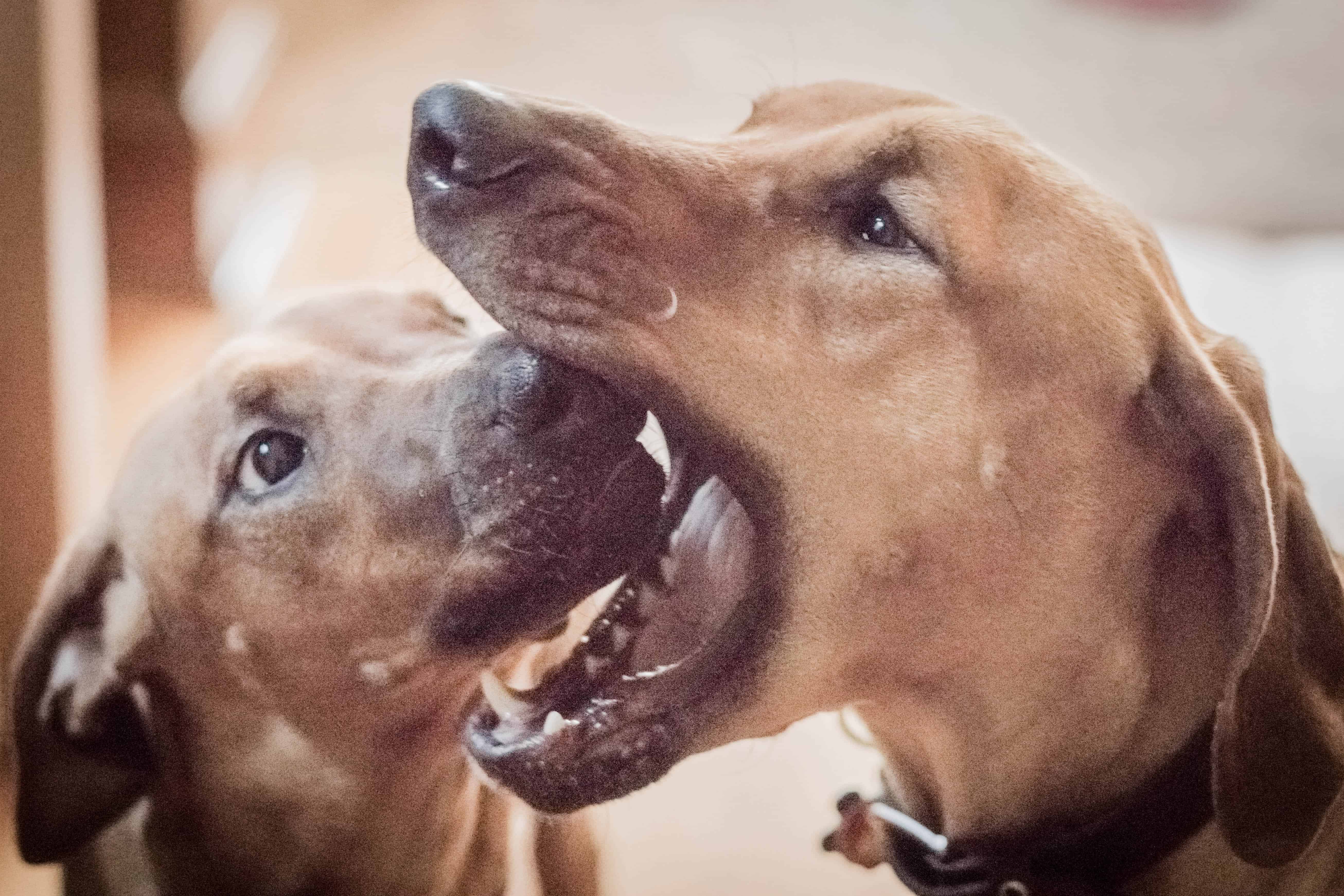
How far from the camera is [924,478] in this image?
3.75 ft

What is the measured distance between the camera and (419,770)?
54.7 inches

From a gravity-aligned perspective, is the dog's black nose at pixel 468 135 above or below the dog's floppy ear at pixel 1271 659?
above

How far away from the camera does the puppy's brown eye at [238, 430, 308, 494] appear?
131 centimetres

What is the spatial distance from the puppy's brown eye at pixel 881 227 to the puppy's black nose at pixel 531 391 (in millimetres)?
343

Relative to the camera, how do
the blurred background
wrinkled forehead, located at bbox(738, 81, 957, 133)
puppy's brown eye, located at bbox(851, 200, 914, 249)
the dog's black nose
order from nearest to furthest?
the dog's black nose → puppy's brown eye, located at bbox(851, 200, 914, 249) → wrinkled forehead, located at bbox(738, 81, 957, 133) → the blurred background

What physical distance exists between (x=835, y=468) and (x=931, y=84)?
620 mm

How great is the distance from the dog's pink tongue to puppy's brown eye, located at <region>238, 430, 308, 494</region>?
18.1 inches

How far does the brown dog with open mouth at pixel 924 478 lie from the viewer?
1088mm

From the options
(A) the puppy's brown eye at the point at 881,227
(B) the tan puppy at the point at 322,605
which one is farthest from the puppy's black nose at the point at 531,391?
(A) the puppy's brown eye at the point at 881,227

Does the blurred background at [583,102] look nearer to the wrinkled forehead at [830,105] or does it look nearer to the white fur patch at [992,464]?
the wrinkled forehead at [830,105]

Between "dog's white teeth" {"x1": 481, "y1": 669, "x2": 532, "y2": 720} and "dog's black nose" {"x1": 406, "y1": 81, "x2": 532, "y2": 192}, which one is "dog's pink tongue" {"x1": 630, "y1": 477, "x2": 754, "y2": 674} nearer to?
"dog's white teeth" {"x1": 481, "y1": 669, "x2": 532, "y2": 720}

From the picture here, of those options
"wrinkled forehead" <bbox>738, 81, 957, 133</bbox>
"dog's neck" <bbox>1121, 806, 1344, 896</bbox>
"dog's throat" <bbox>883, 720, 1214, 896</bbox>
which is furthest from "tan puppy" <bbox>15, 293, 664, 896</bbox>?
"dog's neck" <bbox>1121, 806, 1344, 896</bbox>

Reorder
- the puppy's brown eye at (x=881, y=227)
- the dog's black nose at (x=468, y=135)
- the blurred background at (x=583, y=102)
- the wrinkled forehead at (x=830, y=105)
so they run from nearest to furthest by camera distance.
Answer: the dog's black nose at (x=468, y=135)
the puppy's brown eye at (x=881, y=227)
the wrinkled forehead at (x=830, y=105)
the blurred background at (x=583, y=102)

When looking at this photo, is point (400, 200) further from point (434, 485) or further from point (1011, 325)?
point (1011, 325)
